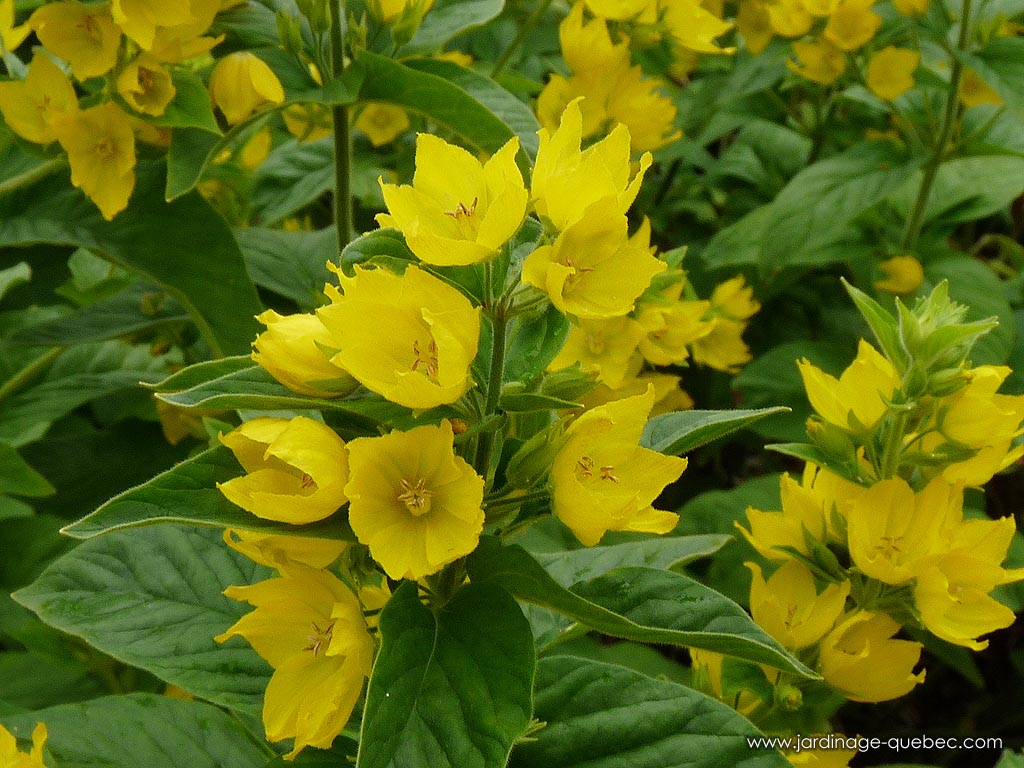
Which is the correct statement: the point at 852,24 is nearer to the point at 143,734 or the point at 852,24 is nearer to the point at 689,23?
the point at 689,23

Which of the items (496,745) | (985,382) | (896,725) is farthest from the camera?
(896,725)

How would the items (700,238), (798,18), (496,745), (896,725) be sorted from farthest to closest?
(700,238)
(896,725)
(798,18)
(496,745)

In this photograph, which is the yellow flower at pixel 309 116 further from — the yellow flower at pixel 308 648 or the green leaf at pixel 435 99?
the yellow flower at pixel 308 648

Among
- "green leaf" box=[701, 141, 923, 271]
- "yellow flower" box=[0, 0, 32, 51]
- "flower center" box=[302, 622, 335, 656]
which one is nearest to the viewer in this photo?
"flower center" box=[302, 622, 335, 656]

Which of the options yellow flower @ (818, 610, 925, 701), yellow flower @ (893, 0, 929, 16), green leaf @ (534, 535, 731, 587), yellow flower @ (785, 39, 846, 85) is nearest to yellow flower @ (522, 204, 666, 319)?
green leaf @ (534, 535, 731, 587)

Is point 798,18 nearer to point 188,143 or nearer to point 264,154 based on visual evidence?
point 264,154

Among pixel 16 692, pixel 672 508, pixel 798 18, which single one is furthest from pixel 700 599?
pixel 798 18

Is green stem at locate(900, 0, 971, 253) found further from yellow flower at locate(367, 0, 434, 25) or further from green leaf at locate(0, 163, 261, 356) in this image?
green leaf at locate(0, 163, 261, 356)
